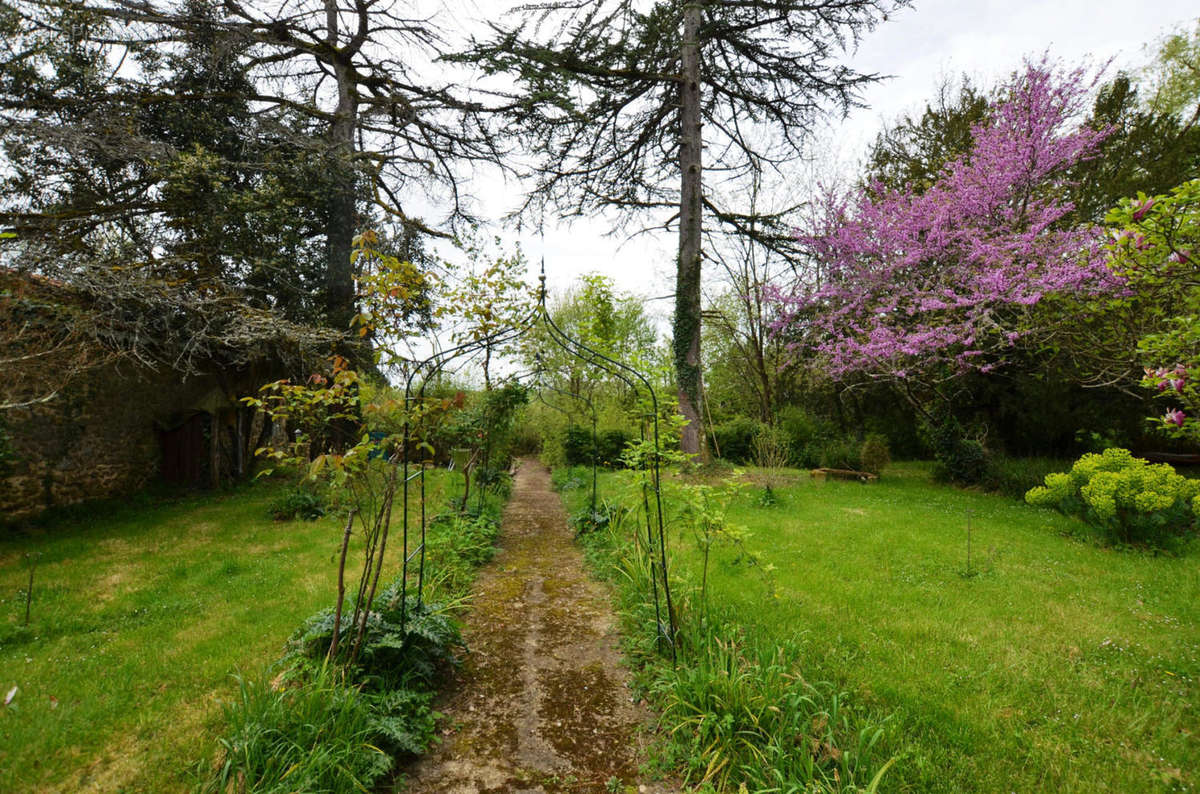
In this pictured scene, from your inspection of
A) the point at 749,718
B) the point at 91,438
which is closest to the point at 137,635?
the point at 749,718

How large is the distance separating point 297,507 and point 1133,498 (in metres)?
10.9

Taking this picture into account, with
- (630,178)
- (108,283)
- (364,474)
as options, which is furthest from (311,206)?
(364,474)

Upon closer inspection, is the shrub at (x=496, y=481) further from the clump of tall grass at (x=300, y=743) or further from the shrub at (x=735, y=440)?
the shrub at (x=735, y=440)

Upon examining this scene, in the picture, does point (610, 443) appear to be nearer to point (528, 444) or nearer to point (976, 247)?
point (528, 444)

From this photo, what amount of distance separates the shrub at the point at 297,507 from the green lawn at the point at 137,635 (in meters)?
0.61

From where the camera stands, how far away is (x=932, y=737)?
96.4 inches

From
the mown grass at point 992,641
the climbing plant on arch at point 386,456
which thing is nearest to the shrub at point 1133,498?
the mown grass at point 992,641

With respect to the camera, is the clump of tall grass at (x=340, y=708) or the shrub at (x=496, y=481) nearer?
the clump of tall grass at (x=340, y=708)

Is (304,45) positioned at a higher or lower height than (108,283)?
higher

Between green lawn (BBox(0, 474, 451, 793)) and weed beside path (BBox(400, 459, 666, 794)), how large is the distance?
1184mm

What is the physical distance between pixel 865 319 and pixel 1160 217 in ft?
30.8

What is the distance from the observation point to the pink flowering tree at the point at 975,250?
8117mm

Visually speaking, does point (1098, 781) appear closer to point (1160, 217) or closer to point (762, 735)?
point (762, 735)

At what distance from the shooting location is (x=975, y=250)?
Result: 877 cm
